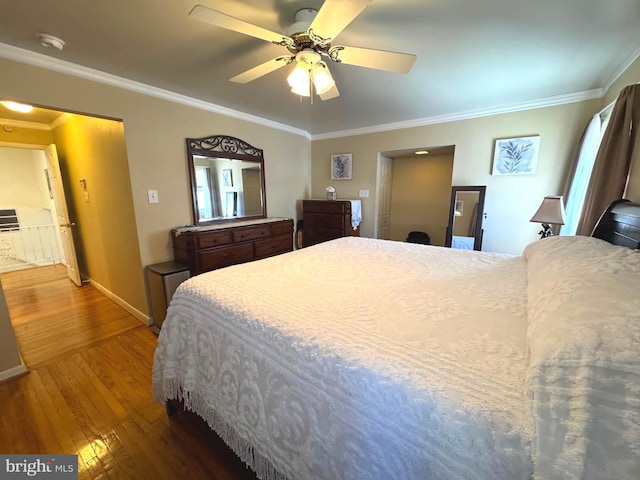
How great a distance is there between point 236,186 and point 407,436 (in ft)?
10.6

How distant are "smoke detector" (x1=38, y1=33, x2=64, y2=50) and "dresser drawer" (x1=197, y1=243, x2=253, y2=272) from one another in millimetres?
1744

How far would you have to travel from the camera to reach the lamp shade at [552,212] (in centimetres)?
221

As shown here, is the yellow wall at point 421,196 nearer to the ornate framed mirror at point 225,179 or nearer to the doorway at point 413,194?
the doorway at point 413,194

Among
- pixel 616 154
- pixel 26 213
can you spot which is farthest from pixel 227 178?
pixel 26 213

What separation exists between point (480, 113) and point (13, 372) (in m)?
4.98

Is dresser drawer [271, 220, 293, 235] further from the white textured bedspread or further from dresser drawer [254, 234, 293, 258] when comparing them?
the white textured bedspread

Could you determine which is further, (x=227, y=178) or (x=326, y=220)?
(x=326, y=220)

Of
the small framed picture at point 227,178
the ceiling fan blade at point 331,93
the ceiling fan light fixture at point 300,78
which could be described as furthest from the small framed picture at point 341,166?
the ceiling fan light fixture at point 300,78

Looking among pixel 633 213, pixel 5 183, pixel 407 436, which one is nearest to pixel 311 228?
pixel 633 213

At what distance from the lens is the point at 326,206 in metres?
3.83

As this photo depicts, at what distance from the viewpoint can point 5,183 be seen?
14.7ft

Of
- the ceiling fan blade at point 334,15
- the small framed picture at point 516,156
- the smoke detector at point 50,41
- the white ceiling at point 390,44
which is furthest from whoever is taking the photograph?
the small framed picture at point 516,156

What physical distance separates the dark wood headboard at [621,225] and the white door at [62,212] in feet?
17.5

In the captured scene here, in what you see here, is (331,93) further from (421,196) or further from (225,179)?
(421,196)
